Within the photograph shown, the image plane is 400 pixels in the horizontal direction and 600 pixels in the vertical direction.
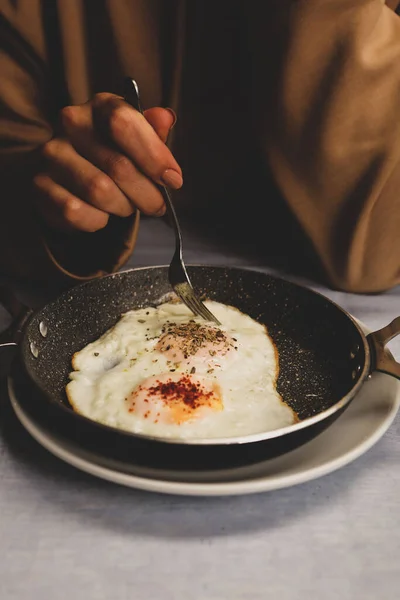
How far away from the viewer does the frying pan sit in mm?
791

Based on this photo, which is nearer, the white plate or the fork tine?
the white plate

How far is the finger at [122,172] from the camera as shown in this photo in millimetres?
1227

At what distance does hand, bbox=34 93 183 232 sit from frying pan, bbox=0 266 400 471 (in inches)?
6.5

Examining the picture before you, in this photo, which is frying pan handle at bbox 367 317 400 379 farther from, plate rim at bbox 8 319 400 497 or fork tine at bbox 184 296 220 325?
fork tine at bbox 184 296 220 325

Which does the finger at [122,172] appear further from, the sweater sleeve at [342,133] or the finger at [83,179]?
the sweater sleeve at [342,133]

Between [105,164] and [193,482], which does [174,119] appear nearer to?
[105,164]

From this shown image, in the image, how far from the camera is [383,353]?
3.32 feet

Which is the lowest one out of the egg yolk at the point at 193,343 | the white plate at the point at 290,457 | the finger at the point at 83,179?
the egg yolk at the point at 193,343

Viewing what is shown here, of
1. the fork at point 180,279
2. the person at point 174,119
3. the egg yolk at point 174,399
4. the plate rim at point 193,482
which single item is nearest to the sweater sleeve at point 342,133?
the person at point 174,119

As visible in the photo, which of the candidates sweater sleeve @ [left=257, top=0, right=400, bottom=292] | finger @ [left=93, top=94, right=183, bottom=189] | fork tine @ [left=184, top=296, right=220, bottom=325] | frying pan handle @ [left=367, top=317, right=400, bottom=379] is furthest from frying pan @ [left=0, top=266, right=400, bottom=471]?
sweater sleeve @ [left=257, top=0, right=400, bottom=292]

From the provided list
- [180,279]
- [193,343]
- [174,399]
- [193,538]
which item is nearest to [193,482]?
[193,538]

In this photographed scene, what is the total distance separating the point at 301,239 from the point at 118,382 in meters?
0.84

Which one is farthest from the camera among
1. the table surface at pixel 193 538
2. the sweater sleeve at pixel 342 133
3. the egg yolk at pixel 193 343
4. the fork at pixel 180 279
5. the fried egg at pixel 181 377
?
the sweater sleeve at pixel 342 133

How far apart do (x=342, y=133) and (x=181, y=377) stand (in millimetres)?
827
